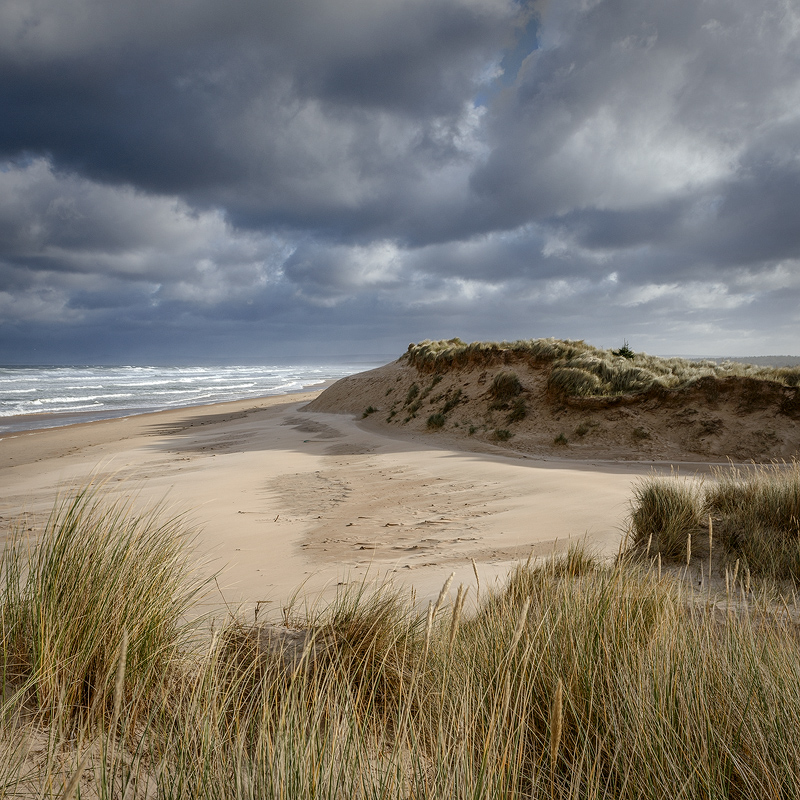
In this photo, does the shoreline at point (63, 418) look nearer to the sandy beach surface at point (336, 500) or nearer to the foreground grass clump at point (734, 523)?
the sandy beach surface at point (336, 500)

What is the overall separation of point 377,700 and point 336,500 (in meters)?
6.12

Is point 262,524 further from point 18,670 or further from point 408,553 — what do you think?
point 18,670

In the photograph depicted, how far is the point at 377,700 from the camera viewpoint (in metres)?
2.41

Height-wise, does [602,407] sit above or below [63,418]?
above

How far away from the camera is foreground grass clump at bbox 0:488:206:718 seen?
6.76 feet

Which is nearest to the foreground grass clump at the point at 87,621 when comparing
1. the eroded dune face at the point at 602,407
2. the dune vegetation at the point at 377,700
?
the dune vegetation at the point at 377,700

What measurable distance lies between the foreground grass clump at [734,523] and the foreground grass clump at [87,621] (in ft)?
12.2

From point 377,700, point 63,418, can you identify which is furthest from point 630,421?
point 63,418

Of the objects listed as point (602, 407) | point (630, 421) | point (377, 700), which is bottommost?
point (377, 700)

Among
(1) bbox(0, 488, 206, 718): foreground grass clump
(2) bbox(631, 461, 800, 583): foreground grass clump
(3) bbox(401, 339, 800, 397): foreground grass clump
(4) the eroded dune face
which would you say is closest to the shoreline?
(4) the eroded dune face

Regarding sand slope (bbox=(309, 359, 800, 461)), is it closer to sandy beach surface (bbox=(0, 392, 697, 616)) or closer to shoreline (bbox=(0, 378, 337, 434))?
sandy beach surface (bbox=(0, 392, 697, 616))

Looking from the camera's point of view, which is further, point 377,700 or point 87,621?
point 377,700

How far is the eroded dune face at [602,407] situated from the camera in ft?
41.5

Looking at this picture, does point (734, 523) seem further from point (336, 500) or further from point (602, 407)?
point (602, 407)
